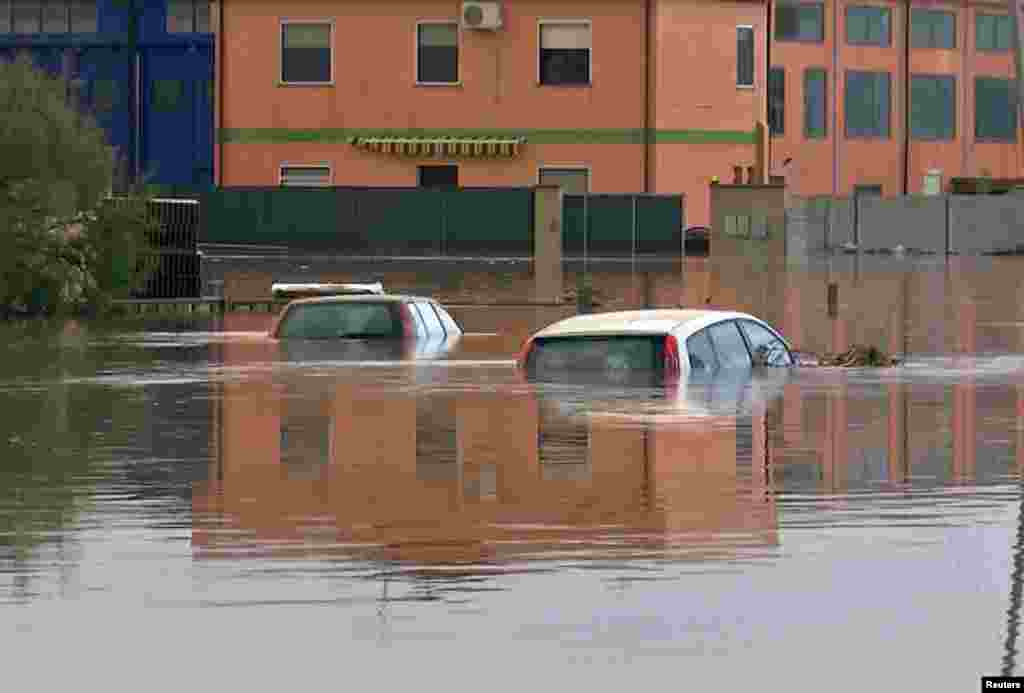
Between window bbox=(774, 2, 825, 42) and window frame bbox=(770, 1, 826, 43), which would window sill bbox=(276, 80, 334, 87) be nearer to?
window frame bbox=(770, 1, 826, 43)

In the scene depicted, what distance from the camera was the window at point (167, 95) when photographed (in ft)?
260

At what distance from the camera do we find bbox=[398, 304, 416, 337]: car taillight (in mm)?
34438

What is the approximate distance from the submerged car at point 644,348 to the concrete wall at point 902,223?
173 feet

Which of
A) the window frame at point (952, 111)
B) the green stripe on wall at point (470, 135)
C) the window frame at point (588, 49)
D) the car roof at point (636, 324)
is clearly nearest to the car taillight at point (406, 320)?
the car roof at point (636, 324)

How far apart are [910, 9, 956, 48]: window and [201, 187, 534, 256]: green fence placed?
2820cm

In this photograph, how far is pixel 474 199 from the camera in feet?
233

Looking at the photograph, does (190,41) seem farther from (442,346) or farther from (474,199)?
(442,346)

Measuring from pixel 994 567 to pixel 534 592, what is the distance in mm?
2215

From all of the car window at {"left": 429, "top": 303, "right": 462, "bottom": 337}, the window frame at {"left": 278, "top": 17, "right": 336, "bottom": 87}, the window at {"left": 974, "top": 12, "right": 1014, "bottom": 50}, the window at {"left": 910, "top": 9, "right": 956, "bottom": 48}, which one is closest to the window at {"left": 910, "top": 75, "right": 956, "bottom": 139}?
the window at {"left": 910, "top": 9, "right": 956, "bottom": 48}

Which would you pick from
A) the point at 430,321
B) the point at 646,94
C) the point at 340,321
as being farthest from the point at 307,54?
the point at 340,321

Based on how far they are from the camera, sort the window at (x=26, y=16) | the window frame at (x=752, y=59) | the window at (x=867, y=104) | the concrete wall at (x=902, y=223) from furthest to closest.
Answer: the window at (x=867, y=104)
the window at (x=26, y=16)
the concrete wall at (x=902, y=223)
the window frame at (x=752, y=59)

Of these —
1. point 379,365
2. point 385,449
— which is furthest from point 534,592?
point 379,365

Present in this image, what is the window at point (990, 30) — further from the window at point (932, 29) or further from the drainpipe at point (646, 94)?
the drainpipe at point (646, 94)

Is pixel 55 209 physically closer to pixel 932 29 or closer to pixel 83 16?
pixel 83 16
